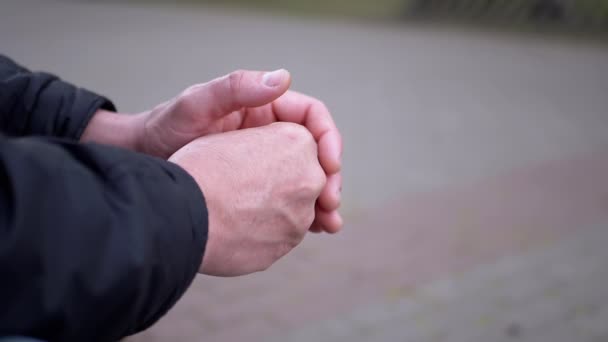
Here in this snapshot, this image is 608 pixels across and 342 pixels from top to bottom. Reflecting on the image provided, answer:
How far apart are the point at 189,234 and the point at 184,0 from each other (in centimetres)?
832

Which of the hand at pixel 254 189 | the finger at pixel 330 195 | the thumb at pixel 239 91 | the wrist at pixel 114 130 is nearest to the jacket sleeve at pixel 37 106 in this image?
the wrist at pixel 114 130

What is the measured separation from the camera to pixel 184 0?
9.19m

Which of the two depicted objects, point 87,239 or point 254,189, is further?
point 254,189

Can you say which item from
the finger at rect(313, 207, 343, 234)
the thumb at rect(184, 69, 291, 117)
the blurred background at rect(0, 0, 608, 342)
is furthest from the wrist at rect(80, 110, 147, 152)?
the blurred background at rect(0, 0, 608, 342)

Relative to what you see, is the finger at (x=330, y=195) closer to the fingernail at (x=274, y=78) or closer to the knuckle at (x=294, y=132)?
the knuckle at (x=294, y=132)

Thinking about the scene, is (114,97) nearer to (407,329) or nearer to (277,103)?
(407,329)

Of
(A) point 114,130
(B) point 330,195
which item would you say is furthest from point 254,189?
(A) point 114,130

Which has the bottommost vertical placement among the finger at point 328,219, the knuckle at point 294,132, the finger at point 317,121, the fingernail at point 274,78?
the finger at point 328,219

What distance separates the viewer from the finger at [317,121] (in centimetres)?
204

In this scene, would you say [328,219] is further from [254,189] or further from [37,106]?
[37,106]

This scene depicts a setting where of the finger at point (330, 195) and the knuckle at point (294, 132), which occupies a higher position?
the knuckle at point (294, 132)

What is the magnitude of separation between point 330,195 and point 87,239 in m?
1.02

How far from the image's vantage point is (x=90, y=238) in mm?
1110

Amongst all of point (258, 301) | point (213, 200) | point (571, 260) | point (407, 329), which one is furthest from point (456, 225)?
point (213, 200)
